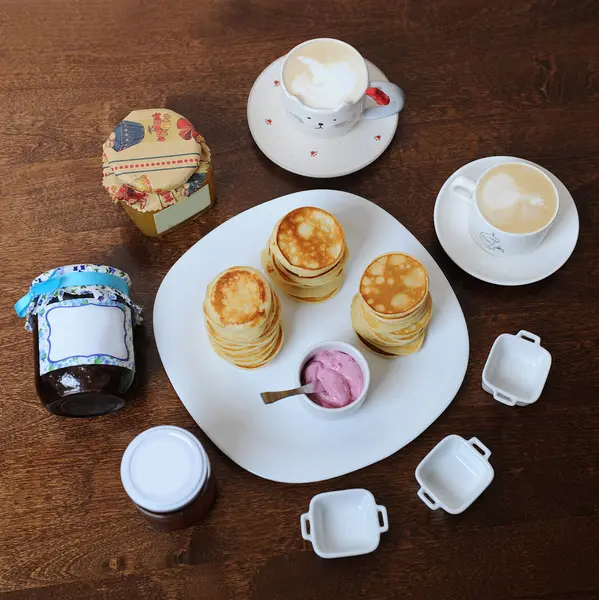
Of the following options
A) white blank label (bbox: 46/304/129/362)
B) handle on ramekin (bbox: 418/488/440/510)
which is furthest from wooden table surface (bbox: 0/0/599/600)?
white blank label (bbox: 46/304/129/362)

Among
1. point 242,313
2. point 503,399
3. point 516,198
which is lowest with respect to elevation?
point 503,399

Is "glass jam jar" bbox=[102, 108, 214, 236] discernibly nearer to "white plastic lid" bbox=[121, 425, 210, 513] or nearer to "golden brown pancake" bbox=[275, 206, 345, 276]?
"golden brown pancake" bbox=[275, 206, 345, 276]

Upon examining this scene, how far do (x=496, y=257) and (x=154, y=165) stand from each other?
0.53 m

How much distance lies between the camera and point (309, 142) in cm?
110

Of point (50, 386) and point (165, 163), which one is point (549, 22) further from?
point (50, 386)

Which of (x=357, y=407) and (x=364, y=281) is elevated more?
(x=364, y=281)

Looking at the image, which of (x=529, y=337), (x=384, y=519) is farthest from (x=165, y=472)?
(x=529, y=337)

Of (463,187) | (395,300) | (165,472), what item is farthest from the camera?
(463,187)

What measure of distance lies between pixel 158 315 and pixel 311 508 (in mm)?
362

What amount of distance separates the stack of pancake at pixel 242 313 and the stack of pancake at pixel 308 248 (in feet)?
0.15

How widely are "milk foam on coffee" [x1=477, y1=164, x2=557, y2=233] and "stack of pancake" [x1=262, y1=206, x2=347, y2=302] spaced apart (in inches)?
8.7

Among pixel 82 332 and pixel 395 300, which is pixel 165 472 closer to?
pixel 82 332

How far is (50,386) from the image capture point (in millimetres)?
908

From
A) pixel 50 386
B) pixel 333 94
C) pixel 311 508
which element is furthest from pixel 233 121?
pixel 311 508
